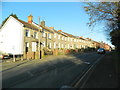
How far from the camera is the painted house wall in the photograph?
26.3 m

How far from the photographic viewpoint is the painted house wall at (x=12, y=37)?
26297 millimetres

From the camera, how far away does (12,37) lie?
27562 millimetres

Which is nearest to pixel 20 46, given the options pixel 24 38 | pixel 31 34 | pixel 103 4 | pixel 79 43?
pixel 24 38

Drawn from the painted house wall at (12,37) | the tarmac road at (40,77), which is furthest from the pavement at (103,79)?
the painted house wall at (12,37)

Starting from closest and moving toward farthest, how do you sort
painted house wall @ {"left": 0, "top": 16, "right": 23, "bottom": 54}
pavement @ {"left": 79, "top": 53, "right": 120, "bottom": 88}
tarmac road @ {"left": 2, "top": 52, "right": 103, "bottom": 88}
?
pavement @ {"left": 79, "top": 53, "right": 120, "bottom": 88} < tarmac road @ {"left": 2, "top": 52, "right": 103, "bottom": 88} < painted house wall @ {"left": 0, "top": 16, "right": 23, "bottom": 54}

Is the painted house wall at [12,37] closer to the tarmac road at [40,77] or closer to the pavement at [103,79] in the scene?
the tarmac road at [40,77]

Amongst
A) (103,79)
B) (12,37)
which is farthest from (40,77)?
(12,37)

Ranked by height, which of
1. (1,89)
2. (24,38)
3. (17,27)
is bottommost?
(1,89)

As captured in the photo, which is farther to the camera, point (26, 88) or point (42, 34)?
point (42, 34)

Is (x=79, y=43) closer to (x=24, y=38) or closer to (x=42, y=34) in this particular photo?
(x=42, y=34)

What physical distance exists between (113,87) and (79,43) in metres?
55.9

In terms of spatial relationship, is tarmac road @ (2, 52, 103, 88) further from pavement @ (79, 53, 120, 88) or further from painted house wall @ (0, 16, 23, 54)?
painted house wall @ (0, 16, 23, 54)

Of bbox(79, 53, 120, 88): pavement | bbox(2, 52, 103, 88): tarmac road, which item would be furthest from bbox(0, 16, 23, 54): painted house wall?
bbox(79, 53, 120, 88): pavement

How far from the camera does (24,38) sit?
26125 millimetres
